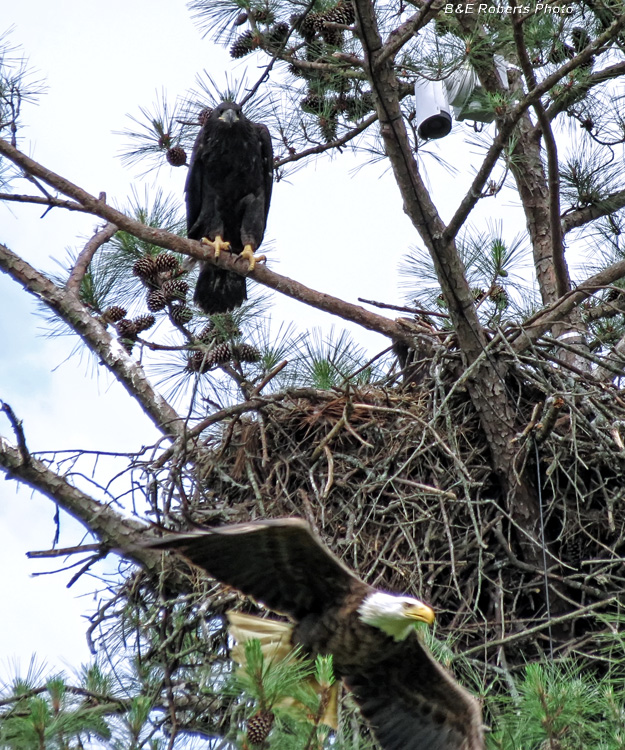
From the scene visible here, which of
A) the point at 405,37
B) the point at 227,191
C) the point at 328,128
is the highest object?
the point at 227,191

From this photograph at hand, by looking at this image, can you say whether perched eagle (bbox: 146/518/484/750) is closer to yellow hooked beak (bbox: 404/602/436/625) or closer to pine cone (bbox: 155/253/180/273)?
yellow hooked beak (bbox: 404/602/436/625)

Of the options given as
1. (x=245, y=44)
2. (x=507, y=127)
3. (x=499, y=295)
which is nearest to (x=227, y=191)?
(x=245, y=44)

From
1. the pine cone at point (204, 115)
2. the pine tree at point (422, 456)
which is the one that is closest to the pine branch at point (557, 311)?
the pine tree at point (422, 456)

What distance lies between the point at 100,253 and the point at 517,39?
2681mm

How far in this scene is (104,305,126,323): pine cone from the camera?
17.4 ft

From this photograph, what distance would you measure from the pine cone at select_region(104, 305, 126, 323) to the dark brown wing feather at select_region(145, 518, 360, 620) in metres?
2.30

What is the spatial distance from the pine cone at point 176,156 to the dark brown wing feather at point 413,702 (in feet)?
10.8

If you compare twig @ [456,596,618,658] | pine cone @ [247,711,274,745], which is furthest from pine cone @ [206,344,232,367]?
pine cone @ [247,711,274,745]

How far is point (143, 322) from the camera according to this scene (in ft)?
17.2

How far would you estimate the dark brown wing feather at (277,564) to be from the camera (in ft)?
10.3

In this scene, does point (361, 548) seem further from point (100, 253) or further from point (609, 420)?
point (100, 253)

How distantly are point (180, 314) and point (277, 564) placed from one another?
7.26 feet

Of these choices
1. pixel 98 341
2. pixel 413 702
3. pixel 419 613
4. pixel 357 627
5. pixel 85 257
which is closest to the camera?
pixel 419 613

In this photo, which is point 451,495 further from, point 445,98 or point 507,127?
point 445,98
